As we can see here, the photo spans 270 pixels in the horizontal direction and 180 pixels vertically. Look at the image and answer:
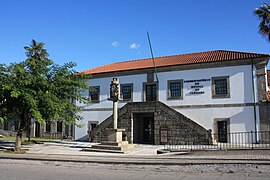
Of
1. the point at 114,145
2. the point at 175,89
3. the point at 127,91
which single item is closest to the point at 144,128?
the point at 127,91

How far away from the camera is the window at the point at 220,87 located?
2245cm

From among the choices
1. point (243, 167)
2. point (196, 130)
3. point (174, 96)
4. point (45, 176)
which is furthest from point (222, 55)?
point (45, 176)

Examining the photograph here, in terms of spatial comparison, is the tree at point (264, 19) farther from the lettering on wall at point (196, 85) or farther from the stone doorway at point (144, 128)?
the stone doorway at point (144, 128)

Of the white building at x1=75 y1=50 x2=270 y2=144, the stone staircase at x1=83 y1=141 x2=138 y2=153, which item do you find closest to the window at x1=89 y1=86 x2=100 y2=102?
the white building at x1=75 y1=50 x2=270 y2=144

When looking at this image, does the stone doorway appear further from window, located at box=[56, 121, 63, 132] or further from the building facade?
window, located at box=[56, 121, 63, 132]

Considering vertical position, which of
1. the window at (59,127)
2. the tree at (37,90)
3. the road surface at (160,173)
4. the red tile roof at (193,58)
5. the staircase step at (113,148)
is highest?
the red tile roof at (193,58)

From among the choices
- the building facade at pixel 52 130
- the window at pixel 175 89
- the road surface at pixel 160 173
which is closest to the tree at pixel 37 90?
the road surface at pixel 160 173

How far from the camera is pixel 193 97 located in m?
23.6

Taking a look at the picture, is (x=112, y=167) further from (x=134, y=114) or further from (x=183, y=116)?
(x=134, y=114)

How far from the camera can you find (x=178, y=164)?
10.6 metres

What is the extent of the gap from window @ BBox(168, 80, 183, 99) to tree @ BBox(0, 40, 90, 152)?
9.27m

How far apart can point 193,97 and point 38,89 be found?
13448 millimetres

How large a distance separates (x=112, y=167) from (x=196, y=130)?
39.5 feet

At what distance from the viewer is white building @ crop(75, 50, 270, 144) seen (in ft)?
70.4
